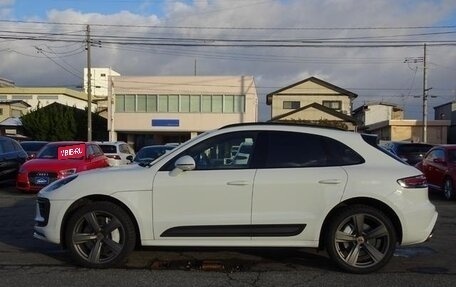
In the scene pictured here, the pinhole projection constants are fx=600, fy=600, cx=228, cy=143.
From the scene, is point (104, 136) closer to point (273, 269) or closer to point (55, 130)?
point (55, 130)

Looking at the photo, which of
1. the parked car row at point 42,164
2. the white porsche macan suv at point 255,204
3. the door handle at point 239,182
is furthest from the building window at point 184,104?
the door handle at point 239,182

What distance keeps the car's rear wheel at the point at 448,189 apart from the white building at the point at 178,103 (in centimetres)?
4595

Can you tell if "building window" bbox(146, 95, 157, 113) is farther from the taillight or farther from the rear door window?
the taillight

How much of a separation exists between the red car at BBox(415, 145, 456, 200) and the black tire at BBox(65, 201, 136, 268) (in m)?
10.9

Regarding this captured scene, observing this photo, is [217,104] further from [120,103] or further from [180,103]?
[120,103]

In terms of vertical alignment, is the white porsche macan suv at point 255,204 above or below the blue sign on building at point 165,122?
below

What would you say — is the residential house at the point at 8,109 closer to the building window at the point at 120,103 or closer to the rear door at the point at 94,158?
the building window at the point at 120,103

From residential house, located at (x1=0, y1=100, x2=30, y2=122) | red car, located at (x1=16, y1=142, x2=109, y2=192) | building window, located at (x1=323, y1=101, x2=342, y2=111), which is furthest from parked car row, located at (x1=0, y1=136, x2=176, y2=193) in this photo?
residential house, located at (x1=0, y1=100, x2=30, y2=122)

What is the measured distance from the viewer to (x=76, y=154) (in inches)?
668

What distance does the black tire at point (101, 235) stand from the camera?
22.9 ft

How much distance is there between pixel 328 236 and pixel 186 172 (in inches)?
70.8

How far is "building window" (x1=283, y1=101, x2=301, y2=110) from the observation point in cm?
6838

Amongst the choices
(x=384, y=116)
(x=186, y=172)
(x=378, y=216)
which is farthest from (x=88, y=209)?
(x=384, y=116)

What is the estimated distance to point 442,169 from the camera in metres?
16.2
